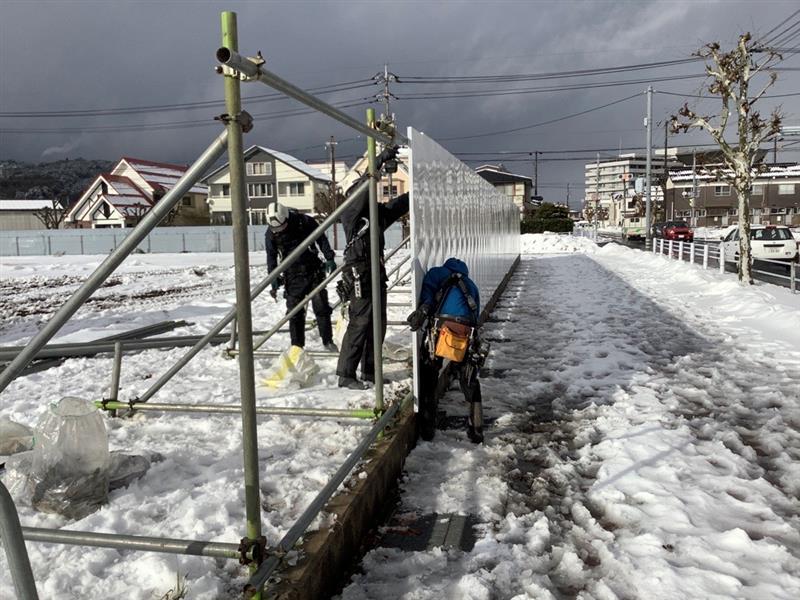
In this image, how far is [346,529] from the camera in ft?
9.89

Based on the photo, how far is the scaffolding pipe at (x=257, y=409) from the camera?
4219 millimetres

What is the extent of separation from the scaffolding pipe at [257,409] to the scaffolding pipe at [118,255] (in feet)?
6.25

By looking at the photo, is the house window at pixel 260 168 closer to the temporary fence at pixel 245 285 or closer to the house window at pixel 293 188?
the house window at pixel 293 188

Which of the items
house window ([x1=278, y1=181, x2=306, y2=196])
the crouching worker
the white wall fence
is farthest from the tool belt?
house window ([x1=278, y1=181, x2=306, y2=196])

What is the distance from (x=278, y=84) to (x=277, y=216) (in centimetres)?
373

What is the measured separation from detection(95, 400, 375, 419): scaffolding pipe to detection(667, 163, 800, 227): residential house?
70.0 metres

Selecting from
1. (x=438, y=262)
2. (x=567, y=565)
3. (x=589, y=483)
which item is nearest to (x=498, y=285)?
(x=438, y=262)

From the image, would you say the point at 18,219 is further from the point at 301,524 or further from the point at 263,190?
the point at 301,524

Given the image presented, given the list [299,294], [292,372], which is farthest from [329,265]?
[292,372]

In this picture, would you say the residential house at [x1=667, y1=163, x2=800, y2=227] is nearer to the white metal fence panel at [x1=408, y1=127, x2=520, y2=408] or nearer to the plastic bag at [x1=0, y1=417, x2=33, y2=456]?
the white metal fence panel at [x1=408, y1=127, x2=520, y2=408]

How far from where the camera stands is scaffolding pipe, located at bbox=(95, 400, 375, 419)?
166 inches

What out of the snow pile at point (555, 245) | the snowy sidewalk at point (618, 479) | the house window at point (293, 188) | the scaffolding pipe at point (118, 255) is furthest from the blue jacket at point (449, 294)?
the house window at point (293, 188)

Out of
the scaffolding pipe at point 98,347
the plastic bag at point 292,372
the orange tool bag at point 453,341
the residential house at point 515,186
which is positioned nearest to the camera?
the orange tool bag at point 453,341

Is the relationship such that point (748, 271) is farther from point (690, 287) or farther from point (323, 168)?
point (323, 168)
